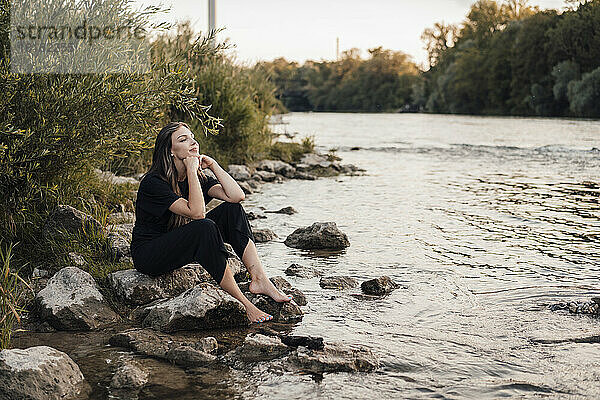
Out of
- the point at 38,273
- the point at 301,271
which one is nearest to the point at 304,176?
the point at 301,271

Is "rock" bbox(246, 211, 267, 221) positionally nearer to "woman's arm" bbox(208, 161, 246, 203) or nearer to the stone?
"woman's arm" bbox(208, 161, 246, 203)

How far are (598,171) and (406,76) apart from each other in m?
80.4

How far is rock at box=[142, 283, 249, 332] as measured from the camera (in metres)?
4.42

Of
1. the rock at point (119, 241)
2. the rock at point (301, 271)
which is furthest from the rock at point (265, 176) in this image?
the rock at point (119, 241)

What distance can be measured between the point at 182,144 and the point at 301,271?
1.77m

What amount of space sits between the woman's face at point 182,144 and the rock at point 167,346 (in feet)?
4.27

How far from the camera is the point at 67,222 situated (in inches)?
227

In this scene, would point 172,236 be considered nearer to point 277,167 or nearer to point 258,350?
point 258,350

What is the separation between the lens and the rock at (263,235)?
7.38 m

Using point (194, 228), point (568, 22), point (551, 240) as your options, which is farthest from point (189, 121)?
point (568, 22)

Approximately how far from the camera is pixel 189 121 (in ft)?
40.2

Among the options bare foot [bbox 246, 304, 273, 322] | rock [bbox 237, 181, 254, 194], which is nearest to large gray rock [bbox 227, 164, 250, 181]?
rock [bbox 237, 181, 254, 194]

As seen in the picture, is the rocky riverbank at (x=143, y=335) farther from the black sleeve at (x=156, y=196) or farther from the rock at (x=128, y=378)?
the black sleeve at (x=156, y=196)

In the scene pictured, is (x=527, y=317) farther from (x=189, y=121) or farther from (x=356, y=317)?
(x=189, y=121)
